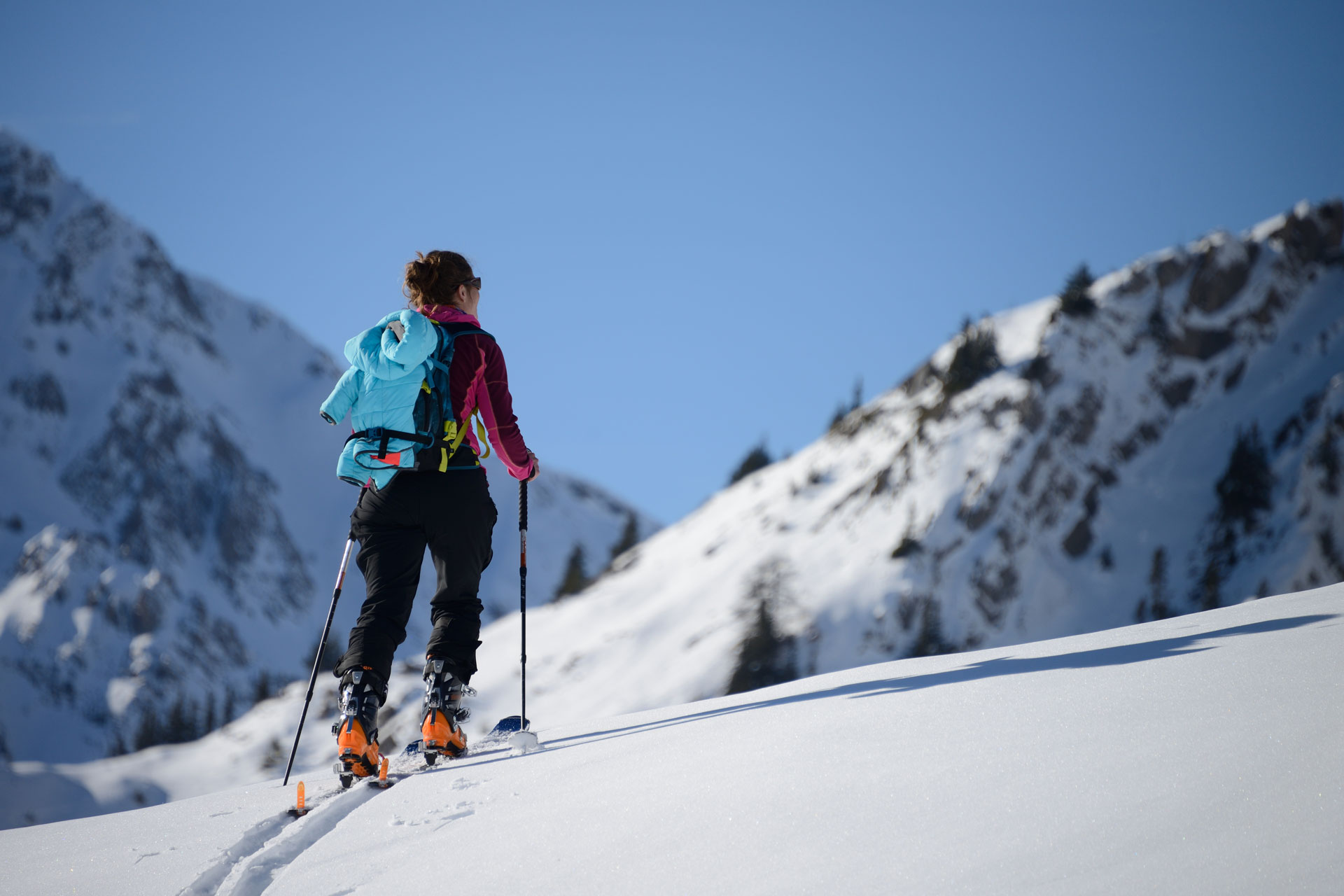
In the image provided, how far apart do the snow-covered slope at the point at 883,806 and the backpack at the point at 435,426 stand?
181 centimetres

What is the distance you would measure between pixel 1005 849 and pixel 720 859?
920 millimetres

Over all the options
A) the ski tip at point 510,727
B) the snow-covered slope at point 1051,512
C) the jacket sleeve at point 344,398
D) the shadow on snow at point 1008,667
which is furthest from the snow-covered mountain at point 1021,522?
the jacket sleeve at point 344,398

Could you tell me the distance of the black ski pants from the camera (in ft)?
17.3

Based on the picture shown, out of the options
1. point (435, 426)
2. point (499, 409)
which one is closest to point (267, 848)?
point (435, 426)

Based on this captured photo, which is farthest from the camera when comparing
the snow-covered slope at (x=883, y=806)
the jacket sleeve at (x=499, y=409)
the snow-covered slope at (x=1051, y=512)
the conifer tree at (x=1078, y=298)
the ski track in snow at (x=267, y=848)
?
the conifer tree at (x=1078, y=298)

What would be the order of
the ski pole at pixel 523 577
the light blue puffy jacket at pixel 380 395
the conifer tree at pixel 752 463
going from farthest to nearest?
the conifer tree at pixel 752 463 → the ski pole at pixel 523 577 → the light blue puffy jacket at pixel 380 395

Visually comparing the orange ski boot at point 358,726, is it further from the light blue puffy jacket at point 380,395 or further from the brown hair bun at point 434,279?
the brown hair bun at point 434,279

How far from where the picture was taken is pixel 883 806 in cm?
313

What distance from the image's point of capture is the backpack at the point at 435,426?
17.1ft

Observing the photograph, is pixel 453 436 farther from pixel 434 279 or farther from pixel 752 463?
pixel 752 463

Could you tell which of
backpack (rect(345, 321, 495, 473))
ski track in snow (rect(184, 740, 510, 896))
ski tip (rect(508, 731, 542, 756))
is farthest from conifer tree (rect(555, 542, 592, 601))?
ski track in snow (rect(184, 740, 510, 896))

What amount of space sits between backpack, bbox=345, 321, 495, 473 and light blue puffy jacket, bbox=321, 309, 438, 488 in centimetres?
2

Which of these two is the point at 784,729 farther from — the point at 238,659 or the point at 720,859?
the point at 238,659

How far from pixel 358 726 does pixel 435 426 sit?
177 centimetres
